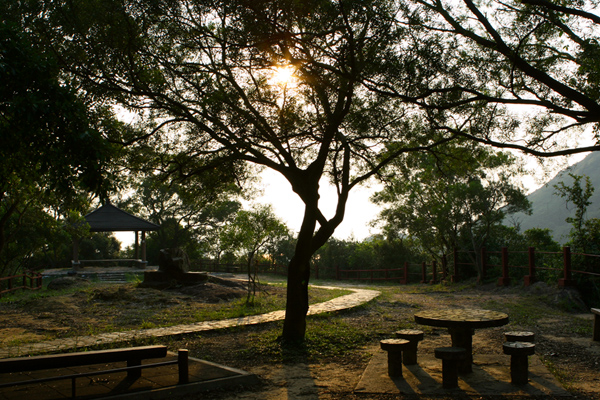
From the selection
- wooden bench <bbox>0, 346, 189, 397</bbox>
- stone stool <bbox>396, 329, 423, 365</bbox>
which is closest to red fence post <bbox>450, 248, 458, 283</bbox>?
stone stool <bbox>396, 329, 423, 365</bbox>

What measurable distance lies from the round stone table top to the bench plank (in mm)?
3300

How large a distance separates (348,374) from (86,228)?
17.0 meters

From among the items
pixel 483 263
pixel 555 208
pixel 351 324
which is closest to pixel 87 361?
pixel 351 324

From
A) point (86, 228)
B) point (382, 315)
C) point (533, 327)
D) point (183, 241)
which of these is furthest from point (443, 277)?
point (183, 241)

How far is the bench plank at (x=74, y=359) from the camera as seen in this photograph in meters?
4.65

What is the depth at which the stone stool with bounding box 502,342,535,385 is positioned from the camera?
5500 mm

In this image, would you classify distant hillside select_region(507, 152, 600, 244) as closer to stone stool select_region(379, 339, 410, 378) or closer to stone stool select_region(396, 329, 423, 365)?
stone stool select_region(396, 329, 423, 365)

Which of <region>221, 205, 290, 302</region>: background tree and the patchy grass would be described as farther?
<region>221, 205, 290, 302</region>: background tree

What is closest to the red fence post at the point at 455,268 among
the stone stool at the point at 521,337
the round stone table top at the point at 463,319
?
the round stone table top at the point at 463,319

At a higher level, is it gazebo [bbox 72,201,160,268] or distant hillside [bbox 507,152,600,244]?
distant hillside [bbox 507,152,600,244]

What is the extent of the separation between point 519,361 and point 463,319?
77 centimetres

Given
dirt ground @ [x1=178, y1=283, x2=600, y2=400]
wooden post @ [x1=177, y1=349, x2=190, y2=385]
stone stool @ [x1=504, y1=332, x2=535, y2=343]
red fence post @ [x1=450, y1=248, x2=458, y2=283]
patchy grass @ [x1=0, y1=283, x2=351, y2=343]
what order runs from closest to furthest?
wooden post @ [x1=177, y1=349, x2=190, y2=385] → dirt ground @ [x1=178, y1=283, x2=600, y2=400] → stone stool @ [x1=504, y1=332, x2=535, y2=343] → patchy grass @ [x1=0, y1=283, x2=351, y2=343] → red fence post @ [x1=450, y1=248, x2=458, y2=283]

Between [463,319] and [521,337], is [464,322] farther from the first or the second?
[521,337]

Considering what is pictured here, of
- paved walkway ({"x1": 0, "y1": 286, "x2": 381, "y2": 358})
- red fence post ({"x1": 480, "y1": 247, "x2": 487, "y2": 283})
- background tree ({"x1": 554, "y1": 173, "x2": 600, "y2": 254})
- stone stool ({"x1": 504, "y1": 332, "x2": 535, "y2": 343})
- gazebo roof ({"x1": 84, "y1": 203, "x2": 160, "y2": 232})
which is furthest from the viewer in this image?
gazebo roof ({"x1": 84, "y1": 203, "x2": 160, "y2": 232})
